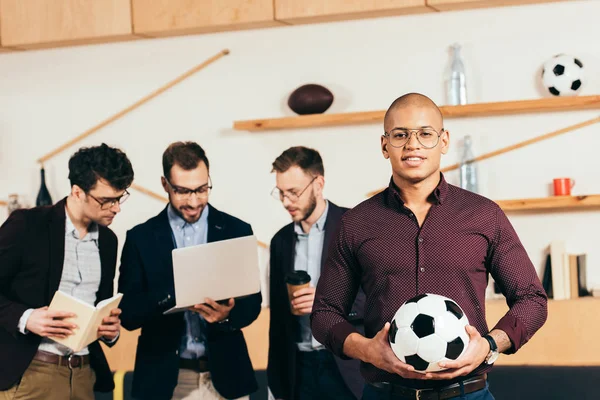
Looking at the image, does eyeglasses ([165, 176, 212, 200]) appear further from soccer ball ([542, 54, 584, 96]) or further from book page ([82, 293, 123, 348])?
soccer ball ([542, 54, 584, 96])

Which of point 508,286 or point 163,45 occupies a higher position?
point 163,45

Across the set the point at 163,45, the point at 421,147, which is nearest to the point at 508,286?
the point at 421,147

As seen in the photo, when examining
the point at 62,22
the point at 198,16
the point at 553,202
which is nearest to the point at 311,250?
the point at 553,202

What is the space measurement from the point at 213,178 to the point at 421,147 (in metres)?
2.54

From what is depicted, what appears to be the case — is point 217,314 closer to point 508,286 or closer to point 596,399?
point 508,286

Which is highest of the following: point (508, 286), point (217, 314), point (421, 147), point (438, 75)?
point (438, 75)

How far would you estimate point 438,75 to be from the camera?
447 centimetres

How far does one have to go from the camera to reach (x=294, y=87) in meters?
4.71

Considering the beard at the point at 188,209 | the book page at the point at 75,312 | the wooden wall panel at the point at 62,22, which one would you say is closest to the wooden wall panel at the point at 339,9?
the wooden wall panel at the point at 62,22

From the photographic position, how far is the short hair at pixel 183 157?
376cm

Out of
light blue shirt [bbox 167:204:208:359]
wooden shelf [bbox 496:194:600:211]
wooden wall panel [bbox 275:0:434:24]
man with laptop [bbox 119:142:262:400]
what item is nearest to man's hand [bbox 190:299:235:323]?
man with laptop [bbox 119:142:262:400]

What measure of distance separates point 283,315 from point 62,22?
7.01 feet

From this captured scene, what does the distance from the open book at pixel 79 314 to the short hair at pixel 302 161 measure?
0.87 m

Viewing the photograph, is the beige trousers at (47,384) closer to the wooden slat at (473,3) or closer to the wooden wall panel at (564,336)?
the wooden wall panel at (564,336)
